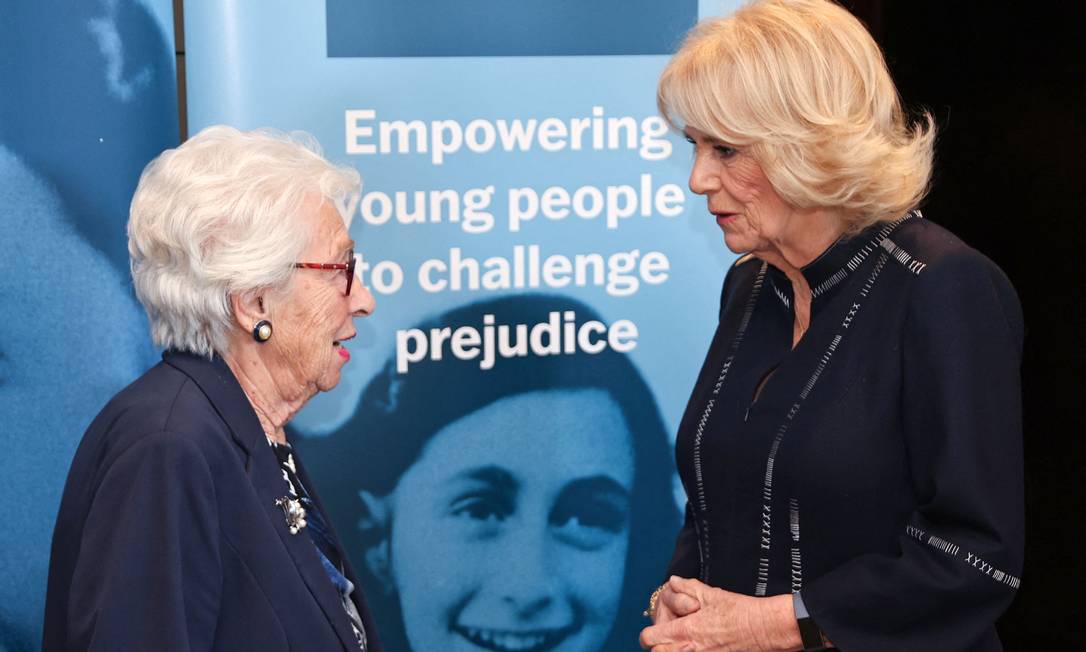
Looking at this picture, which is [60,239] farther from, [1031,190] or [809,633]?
[1031,190]

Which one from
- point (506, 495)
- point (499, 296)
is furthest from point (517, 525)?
point (499, 296)

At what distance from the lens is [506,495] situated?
106 inches

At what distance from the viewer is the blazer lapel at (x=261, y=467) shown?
1684mm

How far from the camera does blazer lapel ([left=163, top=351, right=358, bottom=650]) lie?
5.52ft

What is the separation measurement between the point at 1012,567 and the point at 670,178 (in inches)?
48.2

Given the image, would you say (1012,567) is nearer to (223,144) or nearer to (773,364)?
(773,364)

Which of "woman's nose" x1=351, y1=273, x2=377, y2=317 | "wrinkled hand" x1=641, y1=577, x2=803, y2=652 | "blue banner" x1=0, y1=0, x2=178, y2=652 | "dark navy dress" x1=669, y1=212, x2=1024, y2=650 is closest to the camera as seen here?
"dark navy dress" x1=669, y1=212, x2=1024, y2=650

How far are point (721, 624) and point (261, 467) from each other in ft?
2.25

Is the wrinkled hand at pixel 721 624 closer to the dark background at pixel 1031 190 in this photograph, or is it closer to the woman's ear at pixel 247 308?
the woman's ear at pixel 247 308

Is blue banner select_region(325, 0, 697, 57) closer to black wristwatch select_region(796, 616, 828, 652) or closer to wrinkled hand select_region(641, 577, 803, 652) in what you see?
wrinkled hand select_region(641, 577, 803, 652)

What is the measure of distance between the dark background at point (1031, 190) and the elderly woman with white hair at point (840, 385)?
61.6 inches

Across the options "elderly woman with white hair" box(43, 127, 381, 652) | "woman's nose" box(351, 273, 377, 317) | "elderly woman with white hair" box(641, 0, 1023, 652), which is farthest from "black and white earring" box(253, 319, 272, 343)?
"elderly woman with white hair" box(641, 0, 1023, 652)

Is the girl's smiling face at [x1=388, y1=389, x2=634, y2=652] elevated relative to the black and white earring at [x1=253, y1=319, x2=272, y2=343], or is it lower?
lower

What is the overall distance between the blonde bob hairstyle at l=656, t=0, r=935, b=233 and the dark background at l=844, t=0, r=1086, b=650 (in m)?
1.59
